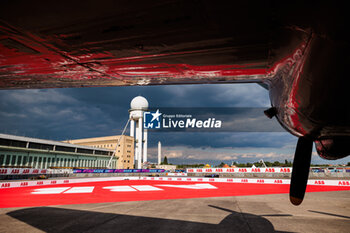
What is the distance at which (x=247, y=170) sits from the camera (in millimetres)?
38031

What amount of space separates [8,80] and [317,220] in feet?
38.8

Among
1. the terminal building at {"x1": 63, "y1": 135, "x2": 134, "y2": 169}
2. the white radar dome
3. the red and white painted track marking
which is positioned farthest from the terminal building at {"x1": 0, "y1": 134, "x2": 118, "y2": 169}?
the red and white painted track marking

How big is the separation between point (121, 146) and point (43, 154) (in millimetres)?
30540

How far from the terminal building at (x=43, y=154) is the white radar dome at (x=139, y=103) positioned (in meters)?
20.8

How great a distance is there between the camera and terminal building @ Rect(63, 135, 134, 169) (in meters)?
78.9

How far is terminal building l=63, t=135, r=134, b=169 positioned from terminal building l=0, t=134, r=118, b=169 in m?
8.23

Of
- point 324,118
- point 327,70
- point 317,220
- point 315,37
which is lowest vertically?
point 317,220

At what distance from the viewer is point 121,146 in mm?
79125

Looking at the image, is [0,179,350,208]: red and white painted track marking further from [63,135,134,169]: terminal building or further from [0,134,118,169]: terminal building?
[63,135,134,169]: terminal building

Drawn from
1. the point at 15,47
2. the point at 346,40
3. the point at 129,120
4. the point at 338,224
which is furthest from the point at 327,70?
the point at 129,120

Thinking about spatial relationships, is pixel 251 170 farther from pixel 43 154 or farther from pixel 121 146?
pixel 121 146

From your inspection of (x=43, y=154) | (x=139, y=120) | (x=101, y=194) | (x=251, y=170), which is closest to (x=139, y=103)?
(x=139, y=120)

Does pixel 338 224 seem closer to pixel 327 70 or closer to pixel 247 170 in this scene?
pixel 327 70

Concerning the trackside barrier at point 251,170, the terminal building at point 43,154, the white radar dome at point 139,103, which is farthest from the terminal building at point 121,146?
the trackside barrier at point 251,170
